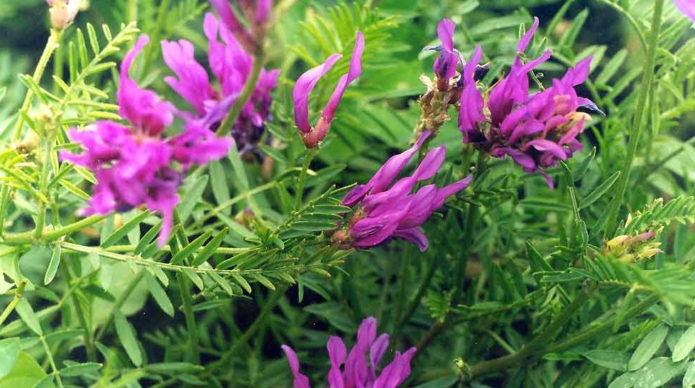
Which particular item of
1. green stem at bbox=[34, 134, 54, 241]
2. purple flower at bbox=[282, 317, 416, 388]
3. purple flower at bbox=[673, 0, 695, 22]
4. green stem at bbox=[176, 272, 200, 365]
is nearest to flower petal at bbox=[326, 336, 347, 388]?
purple flower at bbox=[282, 317, 416, 388]

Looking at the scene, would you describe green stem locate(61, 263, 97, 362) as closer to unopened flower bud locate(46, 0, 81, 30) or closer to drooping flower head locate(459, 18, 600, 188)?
unopened flower bud locate(46, 0, 81, 30)

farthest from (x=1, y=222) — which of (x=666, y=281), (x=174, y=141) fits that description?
(x=666, y=281)

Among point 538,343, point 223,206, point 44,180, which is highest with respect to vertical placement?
point 44,180

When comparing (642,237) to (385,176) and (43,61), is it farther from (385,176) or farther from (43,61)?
(43,61)

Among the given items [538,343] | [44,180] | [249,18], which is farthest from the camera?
[538,343]

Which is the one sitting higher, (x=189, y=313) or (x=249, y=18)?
(x=249, y=18)

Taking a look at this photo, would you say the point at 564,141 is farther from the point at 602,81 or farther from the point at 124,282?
the point at 124,282

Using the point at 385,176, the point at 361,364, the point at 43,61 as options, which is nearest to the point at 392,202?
the point at 385,176
